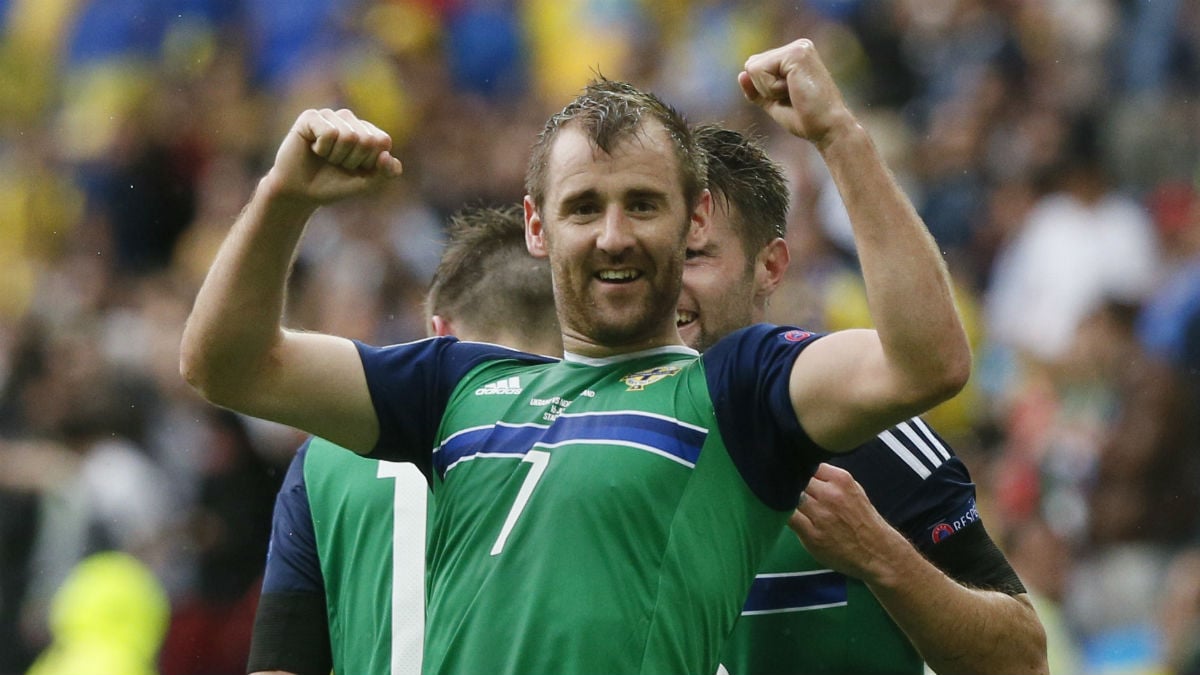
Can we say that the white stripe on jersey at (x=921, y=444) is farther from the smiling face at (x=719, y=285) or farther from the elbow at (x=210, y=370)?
the elbow at (x=210, y=370)

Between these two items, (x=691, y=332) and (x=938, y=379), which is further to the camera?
(x=691, y=332)

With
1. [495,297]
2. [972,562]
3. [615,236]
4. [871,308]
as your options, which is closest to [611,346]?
[615,236]

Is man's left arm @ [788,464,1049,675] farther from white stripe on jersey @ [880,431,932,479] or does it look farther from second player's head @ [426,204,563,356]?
second player's head @ [426,204,563,356]

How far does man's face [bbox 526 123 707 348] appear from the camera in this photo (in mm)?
3717

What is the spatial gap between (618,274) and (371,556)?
99cm

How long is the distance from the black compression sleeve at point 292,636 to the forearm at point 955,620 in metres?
1.29

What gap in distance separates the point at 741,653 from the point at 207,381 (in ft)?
4.50

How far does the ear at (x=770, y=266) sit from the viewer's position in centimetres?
500

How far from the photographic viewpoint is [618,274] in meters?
3.76

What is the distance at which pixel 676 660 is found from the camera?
3.51 meters

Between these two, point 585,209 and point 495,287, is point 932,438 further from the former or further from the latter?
point 495,287

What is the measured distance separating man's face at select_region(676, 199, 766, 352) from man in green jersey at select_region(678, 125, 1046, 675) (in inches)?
20.9

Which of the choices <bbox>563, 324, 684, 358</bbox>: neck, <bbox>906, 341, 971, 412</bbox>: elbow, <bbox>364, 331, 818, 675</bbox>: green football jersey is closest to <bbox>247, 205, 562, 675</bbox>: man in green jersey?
<bbox>364, 331, 818, 675</bbox>: green football jersey

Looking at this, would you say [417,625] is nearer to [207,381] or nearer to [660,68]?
[207,381]
